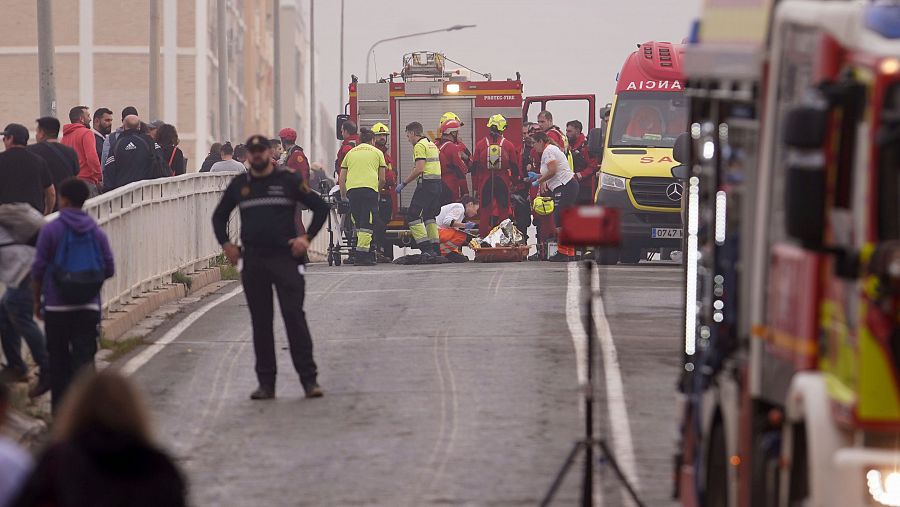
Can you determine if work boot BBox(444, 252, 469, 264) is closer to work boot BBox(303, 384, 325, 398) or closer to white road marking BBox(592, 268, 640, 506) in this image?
white road marking BBox(592, 268, 640, 506)

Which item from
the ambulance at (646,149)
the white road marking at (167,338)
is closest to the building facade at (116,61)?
the ambulance at (646,149)

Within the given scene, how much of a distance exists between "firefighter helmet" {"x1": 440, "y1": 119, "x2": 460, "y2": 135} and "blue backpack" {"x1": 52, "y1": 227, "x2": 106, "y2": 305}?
701 inches

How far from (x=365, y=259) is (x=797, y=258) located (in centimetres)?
2227

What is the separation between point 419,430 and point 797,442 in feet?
20.5

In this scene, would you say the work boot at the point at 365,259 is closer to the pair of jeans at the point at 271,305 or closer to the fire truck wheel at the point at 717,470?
the pair of jeans at the point at 271,305

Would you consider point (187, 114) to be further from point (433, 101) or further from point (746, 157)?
point (746, 157)

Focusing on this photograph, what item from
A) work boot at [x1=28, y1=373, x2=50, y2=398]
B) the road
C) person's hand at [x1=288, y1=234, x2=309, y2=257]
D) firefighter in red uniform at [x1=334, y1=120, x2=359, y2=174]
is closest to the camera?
the road

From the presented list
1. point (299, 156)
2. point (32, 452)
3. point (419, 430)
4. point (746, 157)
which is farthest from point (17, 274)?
point (299, 156)

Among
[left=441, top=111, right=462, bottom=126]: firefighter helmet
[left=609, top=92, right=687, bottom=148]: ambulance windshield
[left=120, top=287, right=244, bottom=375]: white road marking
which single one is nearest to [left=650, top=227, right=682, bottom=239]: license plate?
[left=609, top=92, right=687, bottom=148]: ambulance windshield

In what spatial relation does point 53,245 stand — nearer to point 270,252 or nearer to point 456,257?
point 270,252

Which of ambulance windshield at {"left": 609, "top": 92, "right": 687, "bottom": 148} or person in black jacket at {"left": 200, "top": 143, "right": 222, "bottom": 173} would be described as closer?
ambulance windshield at {"left": 609, "top": 92, "right": 687, "bottom": 148}

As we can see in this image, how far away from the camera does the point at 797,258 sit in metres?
7.73

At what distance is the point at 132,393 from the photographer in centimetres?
566

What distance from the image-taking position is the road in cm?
1182
